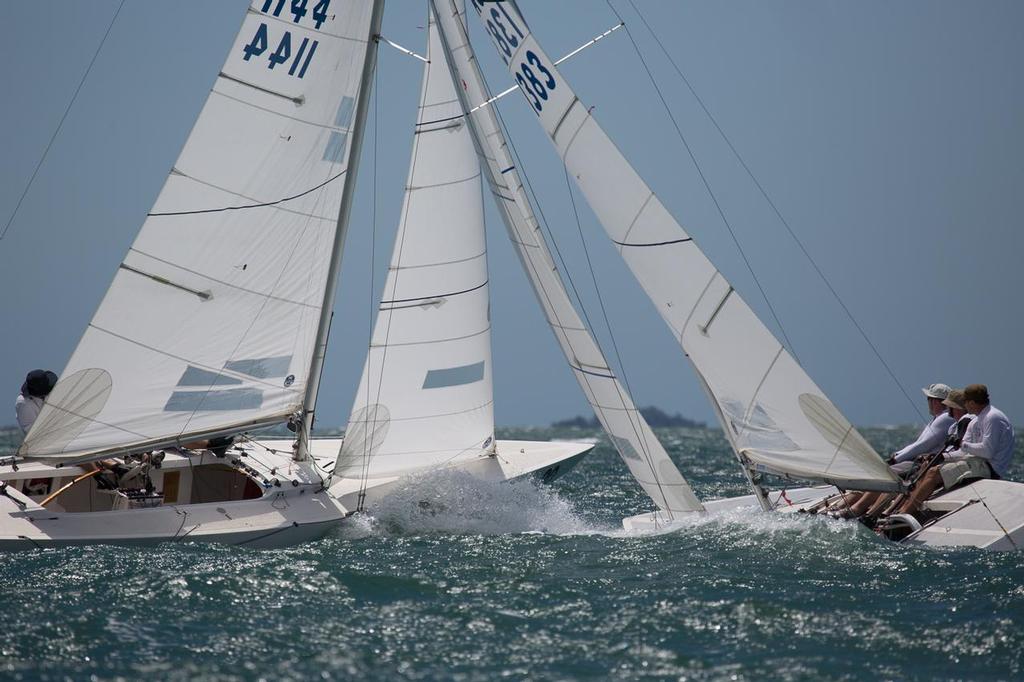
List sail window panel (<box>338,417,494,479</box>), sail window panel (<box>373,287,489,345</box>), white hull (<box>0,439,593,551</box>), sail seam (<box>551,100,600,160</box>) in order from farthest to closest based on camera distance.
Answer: sail window panel (<box>373,287,489,345</box>) < sail window panel (<box>338,417,494,479</box>) < sail seam (<box>551,100,600,160</box>) < white hull (<box>0,439,593,551</box>)

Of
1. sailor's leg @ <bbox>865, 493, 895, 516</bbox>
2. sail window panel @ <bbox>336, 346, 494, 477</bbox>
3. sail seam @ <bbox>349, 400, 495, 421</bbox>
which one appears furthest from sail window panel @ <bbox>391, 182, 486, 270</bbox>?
sailor's leg @ <bbox>865, 493, 895, 516</bbox>

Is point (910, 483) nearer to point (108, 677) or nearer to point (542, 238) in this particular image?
point (542, 238)

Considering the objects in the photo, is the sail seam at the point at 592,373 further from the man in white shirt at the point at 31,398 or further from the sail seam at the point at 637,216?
the man in white shirt at the point at 31,398

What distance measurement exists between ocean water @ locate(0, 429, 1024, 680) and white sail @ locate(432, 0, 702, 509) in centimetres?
61

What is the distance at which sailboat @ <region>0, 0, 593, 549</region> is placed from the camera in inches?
377

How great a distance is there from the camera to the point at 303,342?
10.5 metres

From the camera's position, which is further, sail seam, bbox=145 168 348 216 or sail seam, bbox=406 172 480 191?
sail seam, bbox=406 172 480 191

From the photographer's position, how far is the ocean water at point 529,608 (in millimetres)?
5965

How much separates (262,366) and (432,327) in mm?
1846

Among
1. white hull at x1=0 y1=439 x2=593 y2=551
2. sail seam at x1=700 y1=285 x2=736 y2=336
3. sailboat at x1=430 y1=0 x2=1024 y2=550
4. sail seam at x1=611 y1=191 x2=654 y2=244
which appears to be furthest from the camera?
sail seam at x1=611 y1=191 x2=654 y2=244

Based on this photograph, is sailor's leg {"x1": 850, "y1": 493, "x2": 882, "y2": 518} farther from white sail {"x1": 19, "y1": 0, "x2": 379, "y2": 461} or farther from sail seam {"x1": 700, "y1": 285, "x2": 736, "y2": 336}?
white sail {"x1": 19, "y1": 0, "x2": 379, "y2": 461}

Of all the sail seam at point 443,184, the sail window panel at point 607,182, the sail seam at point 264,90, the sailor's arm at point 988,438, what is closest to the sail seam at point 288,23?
the sail seam at point 264,90

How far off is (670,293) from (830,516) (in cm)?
239

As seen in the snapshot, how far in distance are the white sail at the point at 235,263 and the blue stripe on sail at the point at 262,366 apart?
0.5 inches
